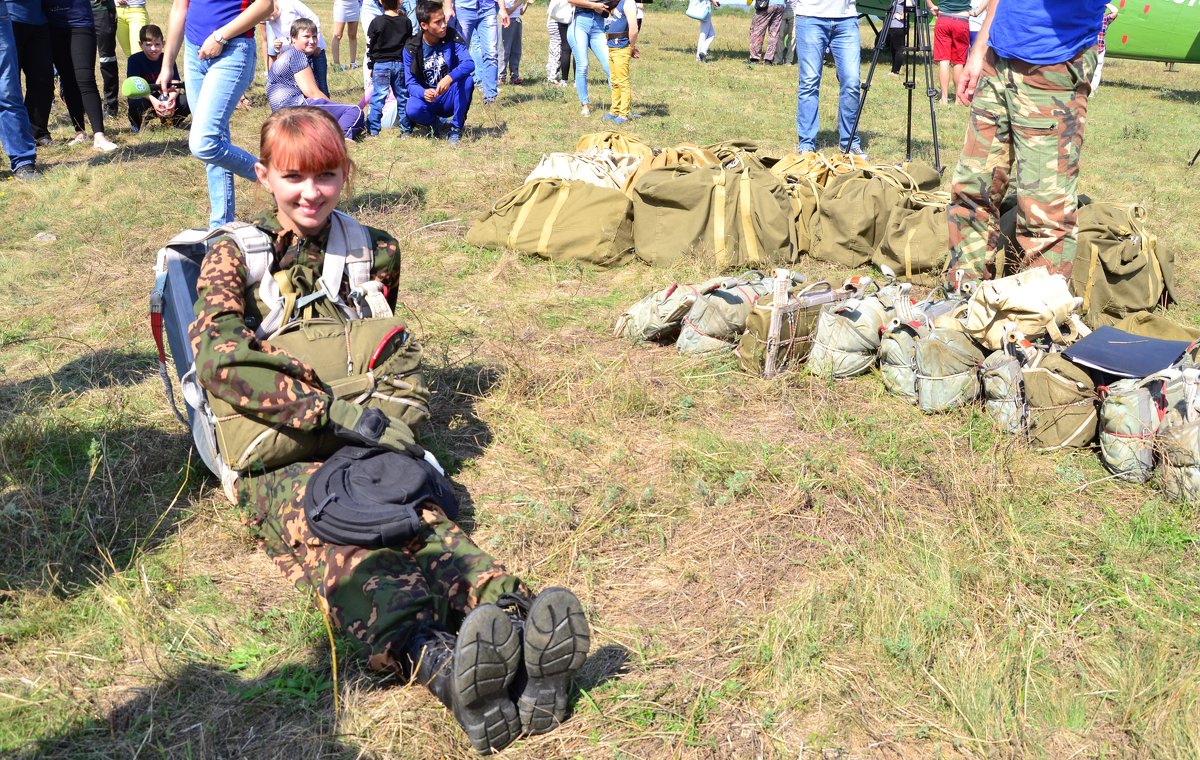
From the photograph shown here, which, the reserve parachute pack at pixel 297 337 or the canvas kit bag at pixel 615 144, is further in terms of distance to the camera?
the canvas kit bag at pixel 615 144

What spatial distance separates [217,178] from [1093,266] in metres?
5.22

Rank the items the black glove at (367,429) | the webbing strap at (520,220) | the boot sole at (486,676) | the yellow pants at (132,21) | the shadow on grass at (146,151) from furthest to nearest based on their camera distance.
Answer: the yellow pants at (132,21), the shadow on grass at (146,151), the webbing strap at (520,220), the black glove at (367,429), the boot sole at (486,676)

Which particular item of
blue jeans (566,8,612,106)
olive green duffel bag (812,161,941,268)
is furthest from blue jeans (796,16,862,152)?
blue jeans (566,8,612,106)

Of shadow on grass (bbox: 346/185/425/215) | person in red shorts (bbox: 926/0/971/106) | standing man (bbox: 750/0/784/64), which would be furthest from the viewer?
standing man (bbox: 750/0/784/64)

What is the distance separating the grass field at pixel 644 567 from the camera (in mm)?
2475

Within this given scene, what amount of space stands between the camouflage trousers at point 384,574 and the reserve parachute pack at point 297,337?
13 centimetres

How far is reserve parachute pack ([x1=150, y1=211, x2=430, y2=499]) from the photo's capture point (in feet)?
9.83

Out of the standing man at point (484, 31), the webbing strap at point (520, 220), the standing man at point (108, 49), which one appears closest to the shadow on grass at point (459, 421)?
the webbing strap at point (520, 220)

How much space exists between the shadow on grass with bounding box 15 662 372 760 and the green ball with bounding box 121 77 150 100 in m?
8.83

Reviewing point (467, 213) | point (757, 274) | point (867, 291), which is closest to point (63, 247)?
point (467, 213)

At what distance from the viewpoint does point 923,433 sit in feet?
13.3

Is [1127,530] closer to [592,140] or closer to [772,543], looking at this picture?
[772,543]

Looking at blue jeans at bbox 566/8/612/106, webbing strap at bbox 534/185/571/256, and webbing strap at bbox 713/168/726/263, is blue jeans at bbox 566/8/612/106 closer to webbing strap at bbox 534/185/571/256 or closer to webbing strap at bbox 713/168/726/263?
webbing strap at bbox 534/185/571/256

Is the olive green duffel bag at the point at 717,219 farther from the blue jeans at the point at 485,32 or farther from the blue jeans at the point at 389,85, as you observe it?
the blue jeans at the point at 485,32
